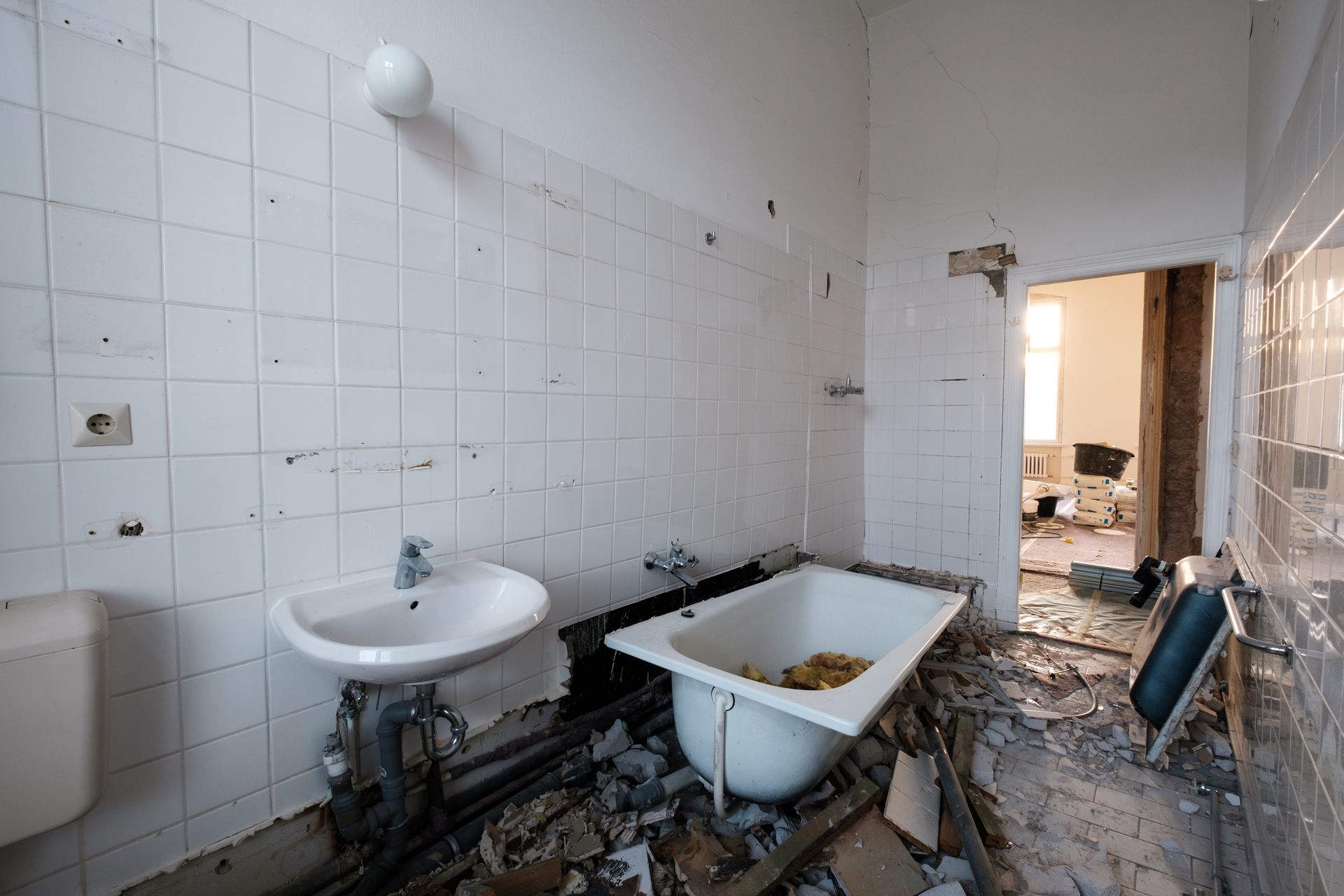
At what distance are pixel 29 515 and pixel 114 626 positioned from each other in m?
0.23

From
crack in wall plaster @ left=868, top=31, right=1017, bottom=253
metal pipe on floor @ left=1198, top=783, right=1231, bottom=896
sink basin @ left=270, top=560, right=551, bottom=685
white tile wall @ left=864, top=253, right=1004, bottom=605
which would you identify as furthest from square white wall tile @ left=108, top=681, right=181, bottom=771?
crack in wall plaster @ left=868, top=31, right=1017, bottom=253

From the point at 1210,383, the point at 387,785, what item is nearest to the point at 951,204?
the point at 1210,383

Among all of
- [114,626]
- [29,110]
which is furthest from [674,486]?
[29,110]

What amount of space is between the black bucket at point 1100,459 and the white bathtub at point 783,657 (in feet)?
15.8

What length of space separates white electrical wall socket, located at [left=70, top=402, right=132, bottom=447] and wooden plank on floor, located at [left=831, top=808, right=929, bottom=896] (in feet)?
5.86

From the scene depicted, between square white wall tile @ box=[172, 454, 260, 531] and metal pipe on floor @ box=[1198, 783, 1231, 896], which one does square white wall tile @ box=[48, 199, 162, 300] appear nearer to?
square white wall tile @ box=[172, 454, 260, 531]

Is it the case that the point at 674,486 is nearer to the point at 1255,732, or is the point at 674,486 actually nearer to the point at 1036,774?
the point at 1036,774

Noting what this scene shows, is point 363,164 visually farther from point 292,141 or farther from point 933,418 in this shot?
point 933,418

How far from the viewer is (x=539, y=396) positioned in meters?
1.59

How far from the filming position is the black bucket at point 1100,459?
5.50 meters

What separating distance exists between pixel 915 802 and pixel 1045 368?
653cm

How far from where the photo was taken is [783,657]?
2.11 meters

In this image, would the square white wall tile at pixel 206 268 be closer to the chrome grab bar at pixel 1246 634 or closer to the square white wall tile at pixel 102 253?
the square white wall tile at pixel 102 253

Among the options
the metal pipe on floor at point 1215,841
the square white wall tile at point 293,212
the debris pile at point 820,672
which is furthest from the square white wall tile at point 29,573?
the metal pipe on floor at point 1215,841
